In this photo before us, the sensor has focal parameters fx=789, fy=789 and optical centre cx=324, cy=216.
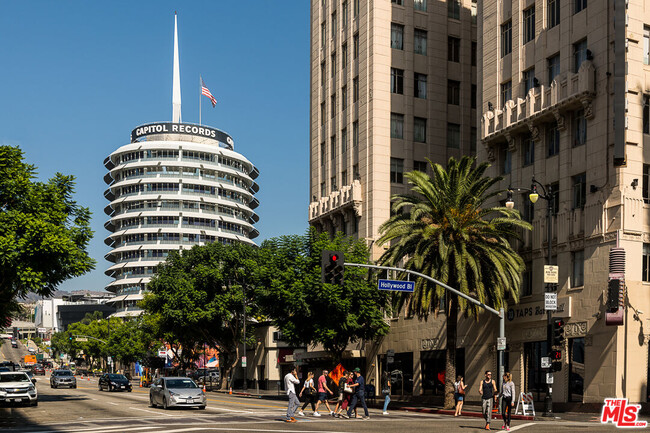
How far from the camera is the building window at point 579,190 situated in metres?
41.8

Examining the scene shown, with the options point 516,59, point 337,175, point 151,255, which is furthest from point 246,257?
point 151,255

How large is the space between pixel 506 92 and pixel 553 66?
16.4 ft

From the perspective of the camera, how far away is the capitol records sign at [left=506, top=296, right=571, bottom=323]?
4147cm

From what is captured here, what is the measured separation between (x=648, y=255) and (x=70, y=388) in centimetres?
5498

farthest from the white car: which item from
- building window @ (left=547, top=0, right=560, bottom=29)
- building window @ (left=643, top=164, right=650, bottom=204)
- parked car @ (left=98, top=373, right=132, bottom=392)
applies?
building window @ (left=547, top=0, right=560, bottom=29)

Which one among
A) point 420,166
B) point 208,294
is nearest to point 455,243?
point 420,166

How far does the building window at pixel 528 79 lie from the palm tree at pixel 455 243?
6.90 m

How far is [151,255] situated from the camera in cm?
16325

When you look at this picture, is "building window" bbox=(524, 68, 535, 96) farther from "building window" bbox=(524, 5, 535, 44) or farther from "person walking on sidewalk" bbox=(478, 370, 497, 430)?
"person walking on sidewalk" bbox=(478, 370, 497, 430)

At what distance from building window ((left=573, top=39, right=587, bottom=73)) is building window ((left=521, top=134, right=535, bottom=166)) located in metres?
5.45

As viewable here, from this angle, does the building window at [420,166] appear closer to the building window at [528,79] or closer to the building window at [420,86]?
the building window at [420,86]

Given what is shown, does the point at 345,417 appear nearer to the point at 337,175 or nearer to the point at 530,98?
the point at 530,98

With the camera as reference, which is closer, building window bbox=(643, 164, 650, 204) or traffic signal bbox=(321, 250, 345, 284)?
traffic signal bbox=(321, 250, 345, 284)

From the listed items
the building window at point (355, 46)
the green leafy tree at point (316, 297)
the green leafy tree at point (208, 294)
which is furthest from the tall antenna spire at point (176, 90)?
the green leafy tree at point (316, 297)
